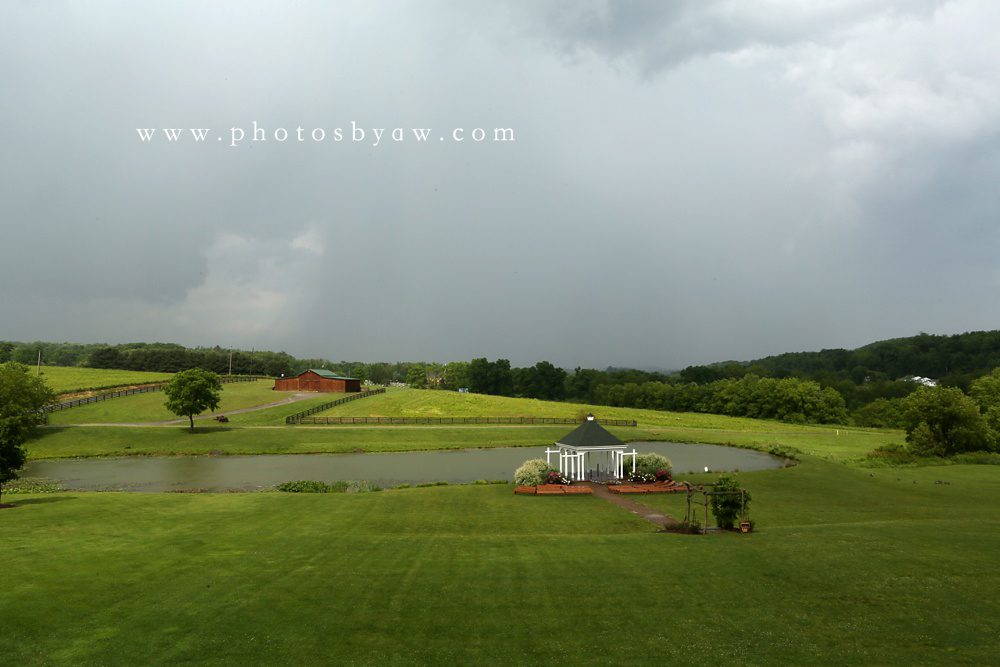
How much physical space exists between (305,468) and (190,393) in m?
21.8

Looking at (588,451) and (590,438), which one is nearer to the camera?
(588,451)

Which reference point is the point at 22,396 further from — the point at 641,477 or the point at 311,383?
the point at 641,477

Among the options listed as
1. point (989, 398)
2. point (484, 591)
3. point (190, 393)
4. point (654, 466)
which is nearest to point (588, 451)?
point (654, 466)

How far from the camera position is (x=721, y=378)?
156m

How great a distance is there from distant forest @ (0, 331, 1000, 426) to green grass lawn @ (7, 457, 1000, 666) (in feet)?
280

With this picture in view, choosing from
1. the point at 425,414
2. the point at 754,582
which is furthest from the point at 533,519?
the point at 425,414

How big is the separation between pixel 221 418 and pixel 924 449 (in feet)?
218

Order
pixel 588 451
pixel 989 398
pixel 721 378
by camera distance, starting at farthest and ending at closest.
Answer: pixel 721 378 < pixel 989 398 < pixel 588 451

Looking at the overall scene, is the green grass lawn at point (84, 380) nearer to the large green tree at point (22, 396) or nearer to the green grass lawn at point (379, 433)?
the green grass lawn at point (379, 433)

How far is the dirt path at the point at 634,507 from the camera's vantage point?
22406 millimetres

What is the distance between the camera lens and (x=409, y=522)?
21969 mm

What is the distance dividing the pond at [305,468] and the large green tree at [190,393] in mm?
10510

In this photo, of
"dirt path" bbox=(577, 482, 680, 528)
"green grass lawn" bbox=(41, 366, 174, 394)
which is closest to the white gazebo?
"dirt path" bbox=(577, 482, 680, 528)

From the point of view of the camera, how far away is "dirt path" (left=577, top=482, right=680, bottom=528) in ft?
73.5
